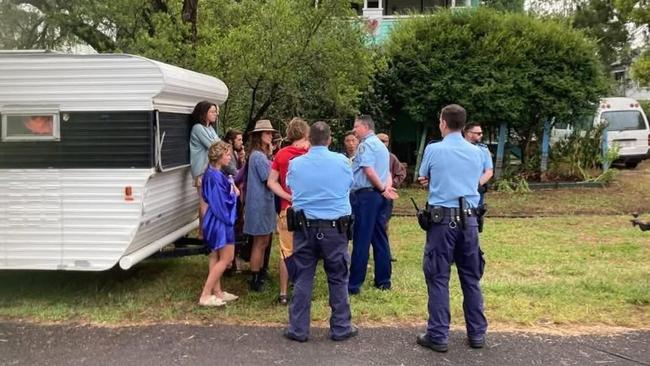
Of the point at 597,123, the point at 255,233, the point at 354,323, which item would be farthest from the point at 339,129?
the point at 354,323

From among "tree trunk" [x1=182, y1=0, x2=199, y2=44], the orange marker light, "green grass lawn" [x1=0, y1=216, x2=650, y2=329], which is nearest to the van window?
"green grass lawn" [x1=0, y1=216, x2=650, y2=329]

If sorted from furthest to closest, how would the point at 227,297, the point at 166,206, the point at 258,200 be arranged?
the point at 258,200 < the point at 166,206 < the point at 227,297

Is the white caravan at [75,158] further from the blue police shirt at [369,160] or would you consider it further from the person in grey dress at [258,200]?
the blue police shirt at [369,160]

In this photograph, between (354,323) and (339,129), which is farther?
(339,129)

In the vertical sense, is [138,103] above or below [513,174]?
above

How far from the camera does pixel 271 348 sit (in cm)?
500

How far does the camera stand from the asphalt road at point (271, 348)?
4.76m

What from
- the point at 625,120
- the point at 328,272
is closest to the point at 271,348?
the point at 328,272

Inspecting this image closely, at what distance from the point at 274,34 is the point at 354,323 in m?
5.10

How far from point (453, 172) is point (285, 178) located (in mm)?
1611

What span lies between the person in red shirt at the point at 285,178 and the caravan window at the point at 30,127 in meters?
1.94

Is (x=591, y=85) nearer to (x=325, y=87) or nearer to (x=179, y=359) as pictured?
(x=325, y=87)

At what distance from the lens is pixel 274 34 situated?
30.5 feet

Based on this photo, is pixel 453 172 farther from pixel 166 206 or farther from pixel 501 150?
pixel 501 150
